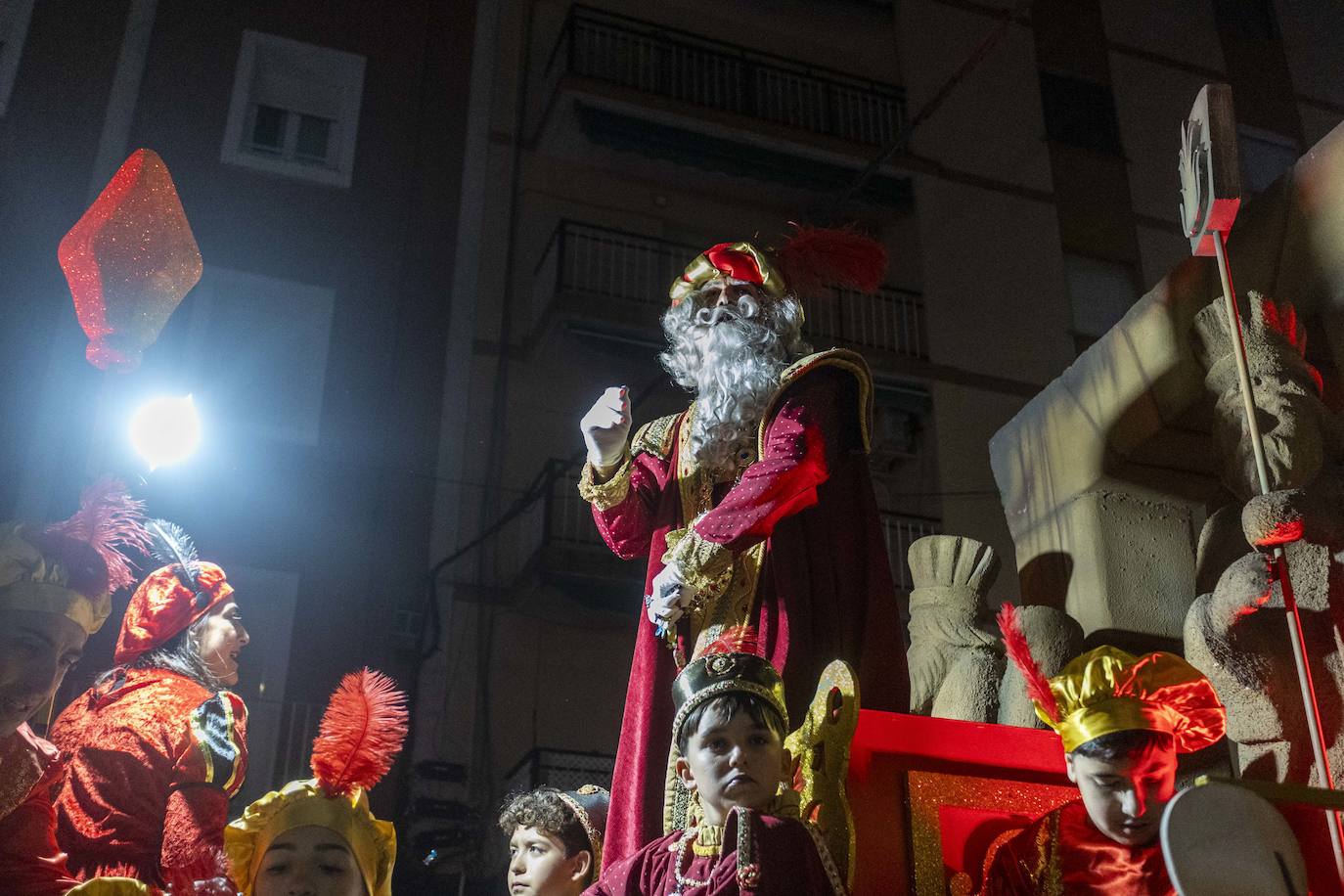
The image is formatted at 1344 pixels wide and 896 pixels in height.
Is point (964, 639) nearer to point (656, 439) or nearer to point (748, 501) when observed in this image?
point (656, 439)

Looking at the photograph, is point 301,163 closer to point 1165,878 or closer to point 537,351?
point 537,351

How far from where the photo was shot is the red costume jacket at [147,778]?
3443 mm

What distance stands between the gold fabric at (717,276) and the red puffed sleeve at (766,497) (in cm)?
53

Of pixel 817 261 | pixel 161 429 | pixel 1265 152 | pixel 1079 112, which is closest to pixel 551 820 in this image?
pixel 817 261

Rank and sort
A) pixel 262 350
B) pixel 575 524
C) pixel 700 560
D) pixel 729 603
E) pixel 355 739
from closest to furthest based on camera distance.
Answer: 1. pixel 355 739
2. pixel 700 560
3. pixel 729 603
4. pixel 262 350
5. pixel 575 524

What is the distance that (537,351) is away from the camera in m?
11.1

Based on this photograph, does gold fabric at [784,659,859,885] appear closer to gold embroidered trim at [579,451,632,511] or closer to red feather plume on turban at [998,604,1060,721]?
red feather plume on turban at [998,604,1060,721]

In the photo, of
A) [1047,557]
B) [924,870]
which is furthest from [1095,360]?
Result: [924,870]

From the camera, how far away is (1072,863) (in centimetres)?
267

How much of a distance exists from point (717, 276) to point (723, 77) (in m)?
8.96

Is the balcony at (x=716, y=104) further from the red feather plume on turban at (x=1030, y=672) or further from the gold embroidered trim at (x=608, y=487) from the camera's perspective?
the red feather plume on turban at (x=1030, y=672)

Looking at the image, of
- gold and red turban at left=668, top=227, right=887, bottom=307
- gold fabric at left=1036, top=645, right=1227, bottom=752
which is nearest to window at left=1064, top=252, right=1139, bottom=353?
gold and red turban at left=668, top=227, right=887, bottom=307

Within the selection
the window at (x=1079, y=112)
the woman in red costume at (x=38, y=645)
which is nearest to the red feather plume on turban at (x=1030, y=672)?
the woman in red costume at (x=38, y=645)

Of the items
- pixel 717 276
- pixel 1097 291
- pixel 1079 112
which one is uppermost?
pixel 1079 112
